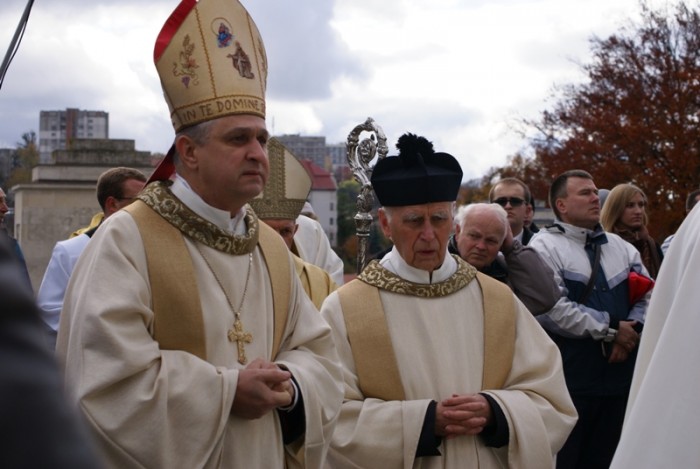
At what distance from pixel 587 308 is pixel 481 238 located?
1362 mm

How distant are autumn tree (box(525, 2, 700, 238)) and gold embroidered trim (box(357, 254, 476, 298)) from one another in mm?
20756

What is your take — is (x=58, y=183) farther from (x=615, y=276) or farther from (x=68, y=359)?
(x=68, y=359)

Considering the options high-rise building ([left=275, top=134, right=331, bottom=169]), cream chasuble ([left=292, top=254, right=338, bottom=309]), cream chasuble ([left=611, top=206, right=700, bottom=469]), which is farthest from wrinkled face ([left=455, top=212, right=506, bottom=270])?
high-rise building ([left=275, top=134, right=331, bottom=169])

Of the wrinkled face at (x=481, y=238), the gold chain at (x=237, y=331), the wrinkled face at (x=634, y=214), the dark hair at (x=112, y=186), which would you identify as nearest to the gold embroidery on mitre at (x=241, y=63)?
the gold chain at (x=237, y=331)

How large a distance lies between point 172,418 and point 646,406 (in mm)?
1865

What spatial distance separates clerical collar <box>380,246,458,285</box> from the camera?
16.7 feet

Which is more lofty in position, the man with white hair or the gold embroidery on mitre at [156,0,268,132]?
the gold embroidery on mitre at [156,0,268,132]

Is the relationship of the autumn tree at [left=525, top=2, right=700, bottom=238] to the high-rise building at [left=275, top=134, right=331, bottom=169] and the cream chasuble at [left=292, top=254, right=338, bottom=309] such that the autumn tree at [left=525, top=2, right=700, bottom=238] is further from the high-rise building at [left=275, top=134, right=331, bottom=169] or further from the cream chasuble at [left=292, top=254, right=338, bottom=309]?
the high-rise building at [left=275, top=134, right=331, bottom=169]

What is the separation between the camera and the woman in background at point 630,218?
8.37 meters

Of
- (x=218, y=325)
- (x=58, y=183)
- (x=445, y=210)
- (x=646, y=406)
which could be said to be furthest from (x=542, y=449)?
(x=58, y=183)

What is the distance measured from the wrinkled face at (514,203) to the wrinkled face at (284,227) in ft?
7.58

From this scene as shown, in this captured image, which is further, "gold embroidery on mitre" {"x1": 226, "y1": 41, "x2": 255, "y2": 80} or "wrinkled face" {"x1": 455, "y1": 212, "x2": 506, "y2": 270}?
"wrinkled face" {"x1": 455, "y1": 212, "x2": 506, "y2": 270}

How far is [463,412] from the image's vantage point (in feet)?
15.2

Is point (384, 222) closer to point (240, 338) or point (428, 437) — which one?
point (428, 437)
